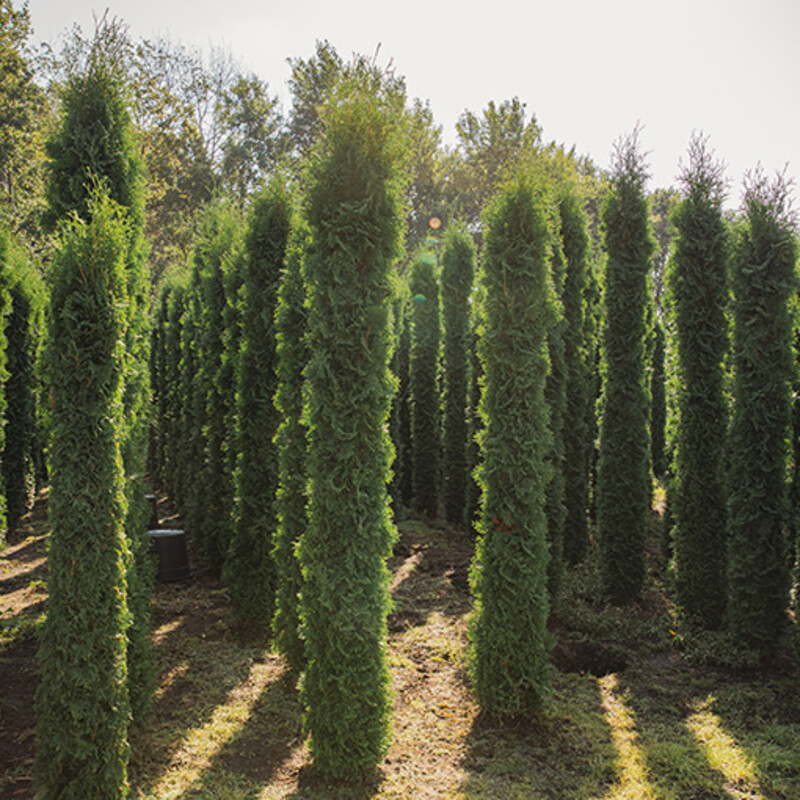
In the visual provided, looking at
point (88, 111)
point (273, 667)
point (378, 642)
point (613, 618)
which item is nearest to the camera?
point (378, 642)

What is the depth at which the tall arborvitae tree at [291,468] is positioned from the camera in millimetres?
6543

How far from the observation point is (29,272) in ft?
45.9

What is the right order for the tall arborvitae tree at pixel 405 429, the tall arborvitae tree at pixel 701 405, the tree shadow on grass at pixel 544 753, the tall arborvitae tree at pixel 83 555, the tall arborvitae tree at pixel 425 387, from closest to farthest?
1. the tall arborvitae tree at pixel 83 555
2. the tree shadow on grass at pixel 544 753
3. the tall arborvitae tree at pixel 701 405
4. the tall arborvitae tree at pixel 425 387
5. the tall arborvitae tree at pixel 405 429

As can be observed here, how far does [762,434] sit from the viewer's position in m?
7.59

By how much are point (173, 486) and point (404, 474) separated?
5516mm

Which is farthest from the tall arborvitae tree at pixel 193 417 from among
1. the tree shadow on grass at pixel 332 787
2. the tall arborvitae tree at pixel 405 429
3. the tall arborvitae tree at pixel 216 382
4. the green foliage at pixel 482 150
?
the green foliage at pixel 482 150

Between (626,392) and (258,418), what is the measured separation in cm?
526

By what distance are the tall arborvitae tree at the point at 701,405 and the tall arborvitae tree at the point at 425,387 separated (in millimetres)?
7204

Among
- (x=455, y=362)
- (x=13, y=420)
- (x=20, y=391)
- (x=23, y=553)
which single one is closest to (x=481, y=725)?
(x=23, y=553)

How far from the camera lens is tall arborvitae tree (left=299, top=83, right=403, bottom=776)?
500 centimetres

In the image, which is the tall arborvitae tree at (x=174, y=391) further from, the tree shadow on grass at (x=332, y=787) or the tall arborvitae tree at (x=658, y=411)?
the tall arborvitae tree at (x=658, y=411)

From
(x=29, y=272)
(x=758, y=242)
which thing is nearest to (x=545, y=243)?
(x=758, y=242)

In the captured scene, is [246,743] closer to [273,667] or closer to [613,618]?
[273,667]

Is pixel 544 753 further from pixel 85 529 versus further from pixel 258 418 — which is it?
pixel 258 418
